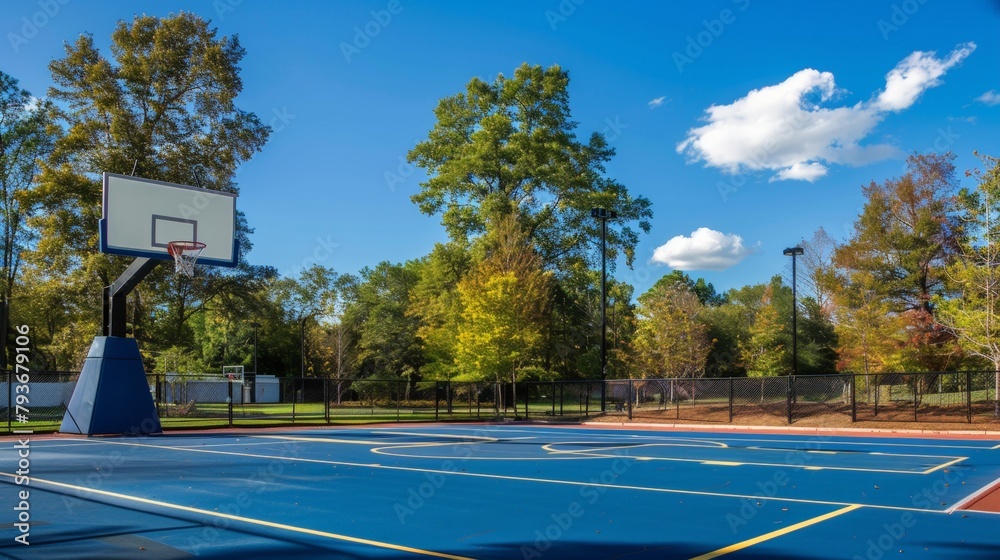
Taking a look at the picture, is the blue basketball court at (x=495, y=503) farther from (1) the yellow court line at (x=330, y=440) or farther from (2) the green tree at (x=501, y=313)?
(2) the green tree at (x=501, y=313)

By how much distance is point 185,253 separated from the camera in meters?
22.9

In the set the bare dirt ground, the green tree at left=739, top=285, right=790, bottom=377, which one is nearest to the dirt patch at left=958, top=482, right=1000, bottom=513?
the bare dirt ground

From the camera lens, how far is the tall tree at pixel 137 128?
33.3 metres

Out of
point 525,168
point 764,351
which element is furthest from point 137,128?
point 764,351

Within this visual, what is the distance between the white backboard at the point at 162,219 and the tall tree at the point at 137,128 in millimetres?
11648

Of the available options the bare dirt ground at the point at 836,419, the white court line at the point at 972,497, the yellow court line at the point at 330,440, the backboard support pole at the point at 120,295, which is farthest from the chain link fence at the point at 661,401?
the white court line at the point at 972,497

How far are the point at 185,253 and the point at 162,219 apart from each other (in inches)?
48.9

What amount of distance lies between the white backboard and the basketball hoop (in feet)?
0.58

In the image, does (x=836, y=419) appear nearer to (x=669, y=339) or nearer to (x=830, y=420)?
(x=830, y=420)

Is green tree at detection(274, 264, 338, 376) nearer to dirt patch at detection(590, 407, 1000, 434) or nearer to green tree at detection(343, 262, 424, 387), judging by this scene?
green tree at detection(343, 262, 424, 387)

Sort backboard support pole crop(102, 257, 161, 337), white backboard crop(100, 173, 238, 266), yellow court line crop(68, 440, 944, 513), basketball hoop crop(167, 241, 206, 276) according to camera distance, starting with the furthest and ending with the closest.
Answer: backboard support pole crop(102, 257, 161, 337) → basketball hoop crop(167, 241, 206, 276) → white backboard crop(100, 173, 238, 266) → yellow court line crop(68, 440, 944, 513)

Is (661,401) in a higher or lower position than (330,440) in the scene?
lower

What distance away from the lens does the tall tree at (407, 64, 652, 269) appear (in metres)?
→ 45.8

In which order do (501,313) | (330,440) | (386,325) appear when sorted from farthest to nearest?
1. (386,325)
2. (501,313)
3. (330,440)
